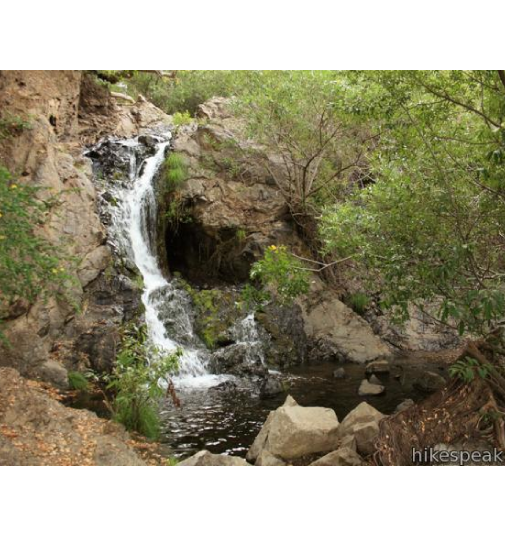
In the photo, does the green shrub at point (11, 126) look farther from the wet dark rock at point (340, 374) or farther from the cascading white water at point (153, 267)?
the wet dark rock at point (340, 374)

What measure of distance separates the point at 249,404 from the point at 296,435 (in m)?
2.61

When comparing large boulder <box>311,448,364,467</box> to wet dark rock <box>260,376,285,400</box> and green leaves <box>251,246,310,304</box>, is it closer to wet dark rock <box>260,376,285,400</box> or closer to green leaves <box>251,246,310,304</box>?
green leaves <box>251,246,310,304</box>

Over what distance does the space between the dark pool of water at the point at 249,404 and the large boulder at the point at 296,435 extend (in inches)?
23.3

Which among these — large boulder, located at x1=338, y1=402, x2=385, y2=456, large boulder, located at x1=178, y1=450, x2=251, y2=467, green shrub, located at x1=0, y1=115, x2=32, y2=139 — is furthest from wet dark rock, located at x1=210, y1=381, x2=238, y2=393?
green shrub, located at x1=0, y1=115, x2=32, y2=139

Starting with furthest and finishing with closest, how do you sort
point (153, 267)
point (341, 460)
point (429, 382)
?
1. point (153, 267)
2. point (429, 382)
3. point (341, 460)

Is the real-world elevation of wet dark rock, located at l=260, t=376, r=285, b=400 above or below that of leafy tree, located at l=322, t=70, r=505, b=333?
below

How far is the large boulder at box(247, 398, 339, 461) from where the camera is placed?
5.59m

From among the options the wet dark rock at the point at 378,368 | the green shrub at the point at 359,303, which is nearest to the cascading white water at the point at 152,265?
the wet dark rock at the point at 378,368

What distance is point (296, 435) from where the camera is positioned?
221 inches

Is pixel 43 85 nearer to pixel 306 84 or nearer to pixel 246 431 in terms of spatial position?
pixel 306 84

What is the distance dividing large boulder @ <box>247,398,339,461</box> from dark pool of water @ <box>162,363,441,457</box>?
593 mm

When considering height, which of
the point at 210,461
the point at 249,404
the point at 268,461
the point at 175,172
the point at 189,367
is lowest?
the point at 249,404

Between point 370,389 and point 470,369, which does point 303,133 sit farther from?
point 470,369

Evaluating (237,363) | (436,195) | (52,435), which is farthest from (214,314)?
(436,195)
